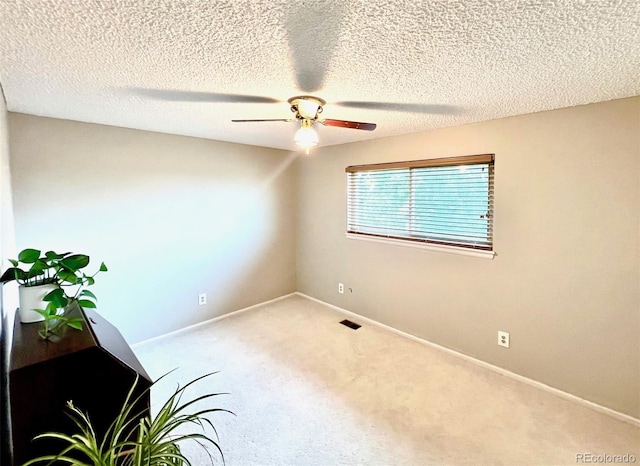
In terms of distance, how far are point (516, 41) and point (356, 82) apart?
0.76 meters

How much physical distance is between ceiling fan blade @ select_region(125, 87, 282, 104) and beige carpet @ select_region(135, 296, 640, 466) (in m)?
2.11

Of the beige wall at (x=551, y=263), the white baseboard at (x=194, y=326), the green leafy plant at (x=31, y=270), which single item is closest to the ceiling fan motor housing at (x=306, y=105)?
the beige wall at (x=551, y=263)

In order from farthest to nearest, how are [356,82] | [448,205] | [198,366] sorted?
[448,205]
[198,366]
[356,82]

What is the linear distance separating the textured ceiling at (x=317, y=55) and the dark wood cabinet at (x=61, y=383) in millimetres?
1274

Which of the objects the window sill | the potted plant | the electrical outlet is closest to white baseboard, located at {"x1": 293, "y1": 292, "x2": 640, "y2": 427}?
the electrical outlet

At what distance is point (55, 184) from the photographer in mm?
2545

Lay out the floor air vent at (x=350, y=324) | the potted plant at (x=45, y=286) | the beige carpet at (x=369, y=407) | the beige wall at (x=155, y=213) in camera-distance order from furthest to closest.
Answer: the floor air vent at (x=350, y=324) → the beige wall at (x=155, y=213) → the beige carpet at (x=369, y=407) → the potted plant at (x=45, y=286)

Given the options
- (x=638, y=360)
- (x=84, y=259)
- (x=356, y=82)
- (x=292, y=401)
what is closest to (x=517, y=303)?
(x=638, y=360)

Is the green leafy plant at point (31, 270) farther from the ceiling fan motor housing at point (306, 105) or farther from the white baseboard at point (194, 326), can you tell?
the white baseboard at point (194, 326)

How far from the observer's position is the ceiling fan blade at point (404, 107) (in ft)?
6.93

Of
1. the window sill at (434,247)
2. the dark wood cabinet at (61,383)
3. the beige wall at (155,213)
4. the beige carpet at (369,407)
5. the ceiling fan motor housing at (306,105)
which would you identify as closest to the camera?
the dark wood cabinet at (61,383)

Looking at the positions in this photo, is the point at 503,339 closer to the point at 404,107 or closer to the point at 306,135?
the point at 404,107

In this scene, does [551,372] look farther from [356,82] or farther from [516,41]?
[356,82]

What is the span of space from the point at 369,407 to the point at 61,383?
70.8 inches
